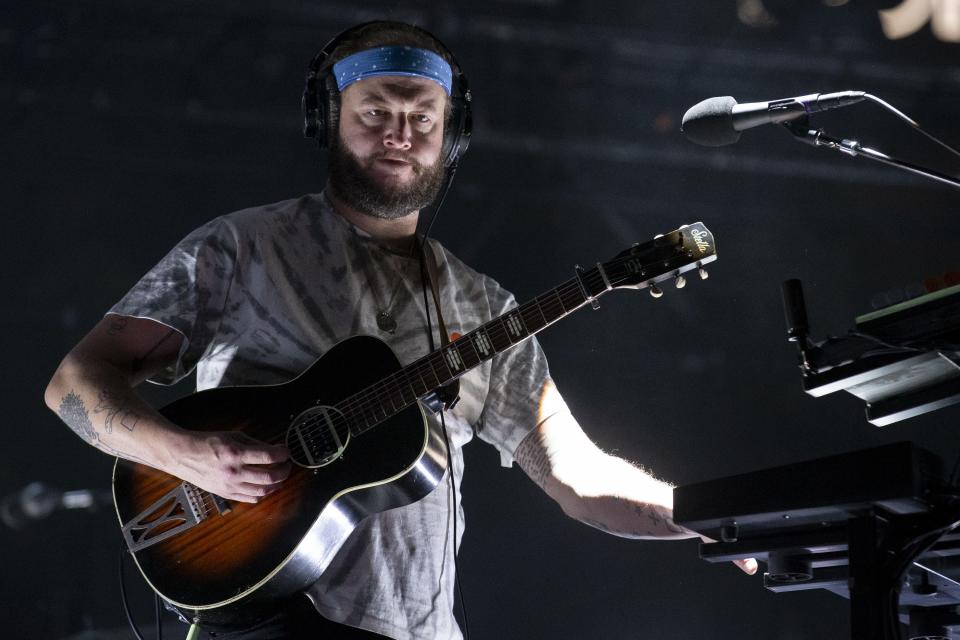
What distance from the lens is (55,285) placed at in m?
3.83

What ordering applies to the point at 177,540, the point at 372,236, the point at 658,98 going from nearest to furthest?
the point at 177,540, the point at 372,236, the point at 658,98

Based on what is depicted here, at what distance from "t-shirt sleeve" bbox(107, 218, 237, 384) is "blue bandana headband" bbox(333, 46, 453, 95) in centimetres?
59

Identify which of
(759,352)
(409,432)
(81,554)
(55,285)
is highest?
(55,285)

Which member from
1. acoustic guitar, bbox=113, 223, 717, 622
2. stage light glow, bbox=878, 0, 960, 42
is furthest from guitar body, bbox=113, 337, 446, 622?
stage light glow, bbox=878, 0, 960, 42

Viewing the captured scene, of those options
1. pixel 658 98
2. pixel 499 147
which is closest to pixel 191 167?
pixel 499 147

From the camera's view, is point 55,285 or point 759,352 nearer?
point 55,285

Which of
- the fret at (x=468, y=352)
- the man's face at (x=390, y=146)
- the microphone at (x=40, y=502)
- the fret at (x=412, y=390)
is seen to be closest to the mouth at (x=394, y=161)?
the man's face at (x=390, y=146)

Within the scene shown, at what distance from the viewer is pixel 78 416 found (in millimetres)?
2227

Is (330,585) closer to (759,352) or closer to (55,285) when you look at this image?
(55,285)

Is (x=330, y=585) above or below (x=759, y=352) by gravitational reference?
below

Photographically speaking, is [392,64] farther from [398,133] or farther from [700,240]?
[700,240]

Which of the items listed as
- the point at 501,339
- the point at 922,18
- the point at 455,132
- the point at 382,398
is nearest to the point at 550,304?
the point at 501,339

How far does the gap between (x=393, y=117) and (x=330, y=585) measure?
1235 mm

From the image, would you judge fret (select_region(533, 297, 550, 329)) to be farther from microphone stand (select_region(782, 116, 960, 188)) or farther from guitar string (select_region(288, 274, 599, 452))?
microphone stand (select_region(782, 116, 960, 188))
